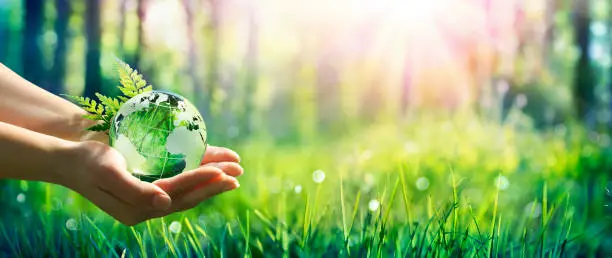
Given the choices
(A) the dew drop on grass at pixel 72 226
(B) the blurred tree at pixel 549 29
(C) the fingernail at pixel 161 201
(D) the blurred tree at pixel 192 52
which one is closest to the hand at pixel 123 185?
(C) the fingernail at pixel 161 201

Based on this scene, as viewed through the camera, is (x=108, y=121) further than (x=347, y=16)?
No

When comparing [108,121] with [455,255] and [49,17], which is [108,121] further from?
[49,17]

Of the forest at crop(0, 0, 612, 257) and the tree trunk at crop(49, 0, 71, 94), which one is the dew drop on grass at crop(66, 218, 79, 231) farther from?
the tree trunk at crop(49, 0, 71, 94)

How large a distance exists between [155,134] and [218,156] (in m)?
0.31

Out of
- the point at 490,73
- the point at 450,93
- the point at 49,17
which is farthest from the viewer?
the point at 450,93

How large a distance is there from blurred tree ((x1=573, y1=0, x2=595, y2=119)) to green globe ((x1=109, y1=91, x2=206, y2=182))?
8749 millimetres

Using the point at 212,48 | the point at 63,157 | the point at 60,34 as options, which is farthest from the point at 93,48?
the point at 212,48

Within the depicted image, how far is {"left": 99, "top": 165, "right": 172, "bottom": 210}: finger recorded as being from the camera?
139cm

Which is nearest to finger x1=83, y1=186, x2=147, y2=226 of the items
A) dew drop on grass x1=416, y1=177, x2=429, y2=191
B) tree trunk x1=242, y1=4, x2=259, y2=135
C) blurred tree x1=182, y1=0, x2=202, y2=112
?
dew drop on grass x1=416, y1=177, x2=429, y2=191

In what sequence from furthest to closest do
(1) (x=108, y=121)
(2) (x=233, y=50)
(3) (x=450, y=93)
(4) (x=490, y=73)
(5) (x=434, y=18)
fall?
(2) (x=233, y=50), (3) (x=450, y=93), (5) (x=434, y=18), (4) (x=490, y=73), (1) (x=108, y=121)

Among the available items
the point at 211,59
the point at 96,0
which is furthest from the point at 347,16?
the point at 96,0

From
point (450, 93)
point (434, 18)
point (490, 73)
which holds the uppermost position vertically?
point (434, 18)

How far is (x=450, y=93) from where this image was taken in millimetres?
17656

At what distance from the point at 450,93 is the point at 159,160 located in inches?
655
